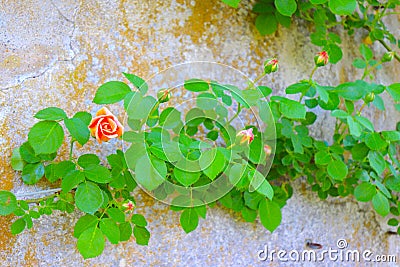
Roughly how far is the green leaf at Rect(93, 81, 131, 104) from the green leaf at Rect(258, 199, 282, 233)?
0.41 meters

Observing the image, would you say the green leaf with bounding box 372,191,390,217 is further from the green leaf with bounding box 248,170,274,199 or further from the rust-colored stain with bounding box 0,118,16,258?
the rust-colored stain with bounding box 0,118,16,258

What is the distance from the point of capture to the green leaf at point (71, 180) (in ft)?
3.04

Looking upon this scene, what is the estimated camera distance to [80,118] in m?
0.95

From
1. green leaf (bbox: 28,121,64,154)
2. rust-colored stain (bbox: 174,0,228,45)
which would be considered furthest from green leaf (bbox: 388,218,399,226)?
green leaf (bbox: 28,121,64,154)

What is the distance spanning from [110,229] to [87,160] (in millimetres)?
136

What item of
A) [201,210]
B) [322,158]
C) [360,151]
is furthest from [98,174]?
[360,151]

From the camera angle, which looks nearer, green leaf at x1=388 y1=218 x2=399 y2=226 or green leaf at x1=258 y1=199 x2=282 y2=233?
green leaf at x1=258 y1=199 x2=282 y2=233

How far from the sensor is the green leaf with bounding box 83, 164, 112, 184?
3.06ft

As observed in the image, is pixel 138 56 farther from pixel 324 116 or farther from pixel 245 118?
pixel 324 116

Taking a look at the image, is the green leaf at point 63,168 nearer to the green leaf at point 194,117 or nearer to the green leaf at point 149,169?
the green leaf at point 149,169

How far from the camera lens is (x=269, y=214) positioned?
3.73 feet

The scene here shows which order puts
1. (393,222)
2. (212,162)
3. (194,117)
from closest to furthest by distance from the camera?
(212,162)
(194,117)
(393,222)

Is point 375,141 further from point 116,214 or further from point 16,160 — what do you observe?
point 16,160

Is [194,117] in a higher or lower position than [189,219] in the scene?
higher
